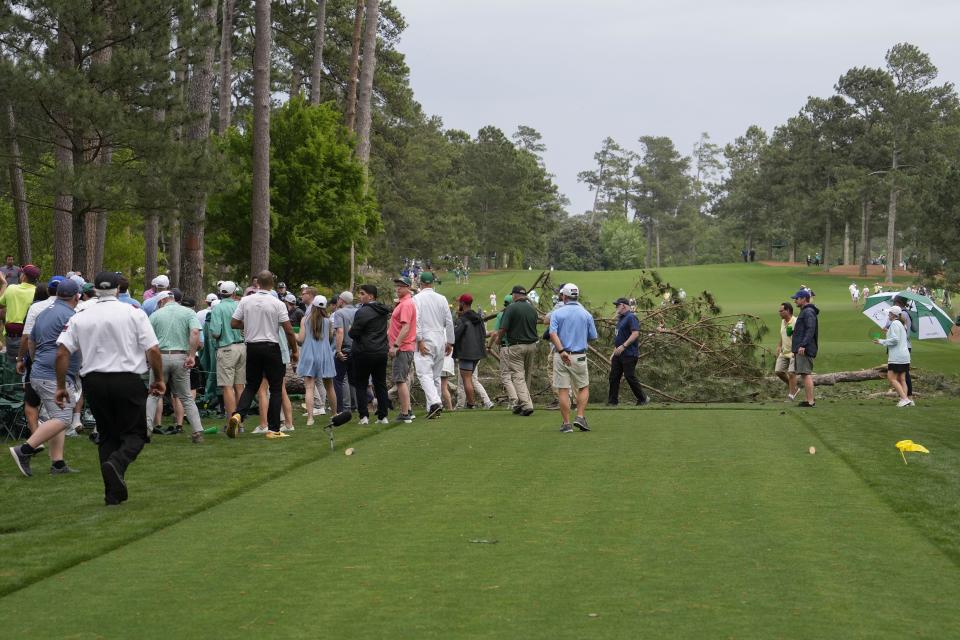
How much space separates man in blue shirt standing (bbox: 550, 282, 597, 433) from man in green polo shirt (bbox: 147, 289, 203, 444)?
4666 mm

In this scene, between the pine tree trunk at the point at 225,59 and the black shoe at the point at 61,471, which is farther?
the pine tree trunk at the point at 225,59

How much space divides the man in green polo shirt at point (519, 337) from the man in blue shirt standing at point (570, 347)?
2734mm

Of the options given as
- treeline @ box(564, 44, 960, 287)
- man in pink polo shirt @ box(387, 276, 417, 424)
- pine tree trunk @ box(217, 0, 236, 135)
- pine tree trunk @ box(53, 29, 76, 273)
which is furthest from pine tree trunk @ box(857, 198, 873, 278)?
man in pink polo shirt @ box(387, 276, 417, 424)

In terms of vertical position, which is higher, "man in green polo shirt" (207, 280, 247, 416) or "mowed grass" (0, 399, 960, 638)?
"man in green polo shirt" (207, 280, 247, 416)

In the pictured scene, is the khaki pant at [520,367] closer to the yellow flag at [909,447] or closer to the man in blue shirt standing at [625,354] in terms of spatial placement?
the man in blue shirt standing at [625,354]

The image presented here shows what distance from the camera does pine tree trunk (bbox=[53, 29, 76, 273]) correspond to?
20.8m

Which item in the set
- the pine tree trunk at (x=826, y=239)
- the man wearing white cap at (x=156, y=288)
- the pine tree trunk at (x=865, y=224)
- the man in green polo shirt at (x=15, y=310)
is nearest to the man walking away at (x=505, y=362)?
the man wearing white cap at (x=156, y=288)

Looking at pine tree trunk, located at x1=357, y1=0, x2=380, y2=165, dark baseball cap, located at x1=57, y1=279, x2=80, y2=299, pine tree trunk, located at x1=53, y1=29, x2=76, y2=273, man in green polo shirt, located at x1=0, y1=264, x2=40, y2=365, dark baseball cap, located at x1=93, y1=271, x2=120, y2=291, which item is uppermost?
pine tree trunk, located at x1=357, y1=0, x2=380, y2=165

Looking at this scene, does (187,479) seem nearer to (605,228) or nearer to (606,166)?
(605,228)

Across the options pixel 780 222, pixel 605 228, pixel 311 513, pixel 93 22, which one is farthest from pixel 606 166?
pixel 311 513

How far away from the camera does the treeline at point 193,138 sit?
68.9 ft

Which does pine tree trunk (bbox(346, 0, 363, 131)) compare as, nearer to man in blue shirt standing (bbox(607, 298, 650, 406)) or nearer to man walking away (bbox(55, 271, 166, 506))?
man in blue shirt standing (bbox(607, 298, 650, 406))

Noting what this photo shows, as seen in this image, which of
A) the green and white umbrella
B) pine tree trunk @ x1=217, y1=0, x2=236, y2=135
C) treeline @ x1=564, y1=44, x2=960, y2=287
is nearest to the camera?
the green and white umbrella

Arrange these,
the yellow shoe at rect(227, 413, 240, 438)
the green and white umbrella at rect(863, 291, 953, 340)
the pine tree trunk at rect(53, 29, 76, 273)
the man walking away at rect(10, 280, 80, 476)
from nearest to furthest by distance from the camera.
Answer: the man walking away at rect(10, 280, 80, 476) → the yellow shoe at rect(227, 413, 240, 438) → the pine tree trunk at rect(53, 29, 76, 273) → the green and white umbrella at rect(863, 291, 953, 340)
